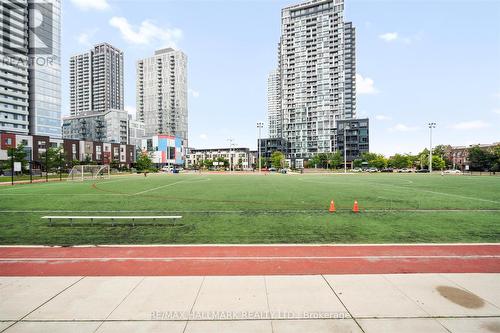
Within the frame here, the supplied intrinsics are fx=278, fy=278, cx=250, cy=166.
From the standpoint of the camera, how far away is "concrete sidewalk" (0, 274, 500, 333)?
4.62 m

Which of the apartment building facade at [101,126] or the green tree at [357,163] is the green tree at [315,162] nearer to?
the green tree at [357,163]

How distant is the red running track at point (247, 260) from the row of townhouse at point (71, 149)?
227 ft

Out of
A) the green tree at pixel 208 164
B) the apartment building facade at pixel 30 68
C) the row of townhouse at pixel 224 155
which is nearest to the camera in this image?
the apartment building facade at pixel 30 68

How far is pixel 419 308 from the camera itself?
5.11 m

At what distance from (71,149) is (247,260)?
11137 cm

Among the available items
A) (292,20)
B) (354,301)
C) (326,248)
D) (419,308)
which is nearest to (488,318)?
(419,308)

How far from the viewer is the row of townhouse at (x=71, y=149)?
7825cm

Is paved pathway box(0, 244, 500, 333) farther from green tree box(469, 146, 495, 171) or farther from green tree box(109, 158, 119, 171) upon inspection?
green tree box(469, 146, 495, 171)

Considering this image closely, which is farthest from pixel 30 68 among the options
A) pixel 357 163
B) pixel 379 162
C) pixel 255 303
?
pixel 379 162

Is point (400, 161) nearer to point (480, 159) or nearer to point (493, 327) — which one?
point (480, 159)

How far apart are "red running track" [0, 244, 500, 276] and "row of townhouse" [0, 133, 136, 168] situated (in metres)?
69.2

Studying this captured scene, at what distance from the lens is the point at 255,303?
5.30 metres

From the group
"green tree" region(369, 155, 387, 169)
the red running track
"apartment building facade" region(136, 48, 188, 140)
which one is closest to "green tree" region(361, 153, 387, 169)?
"green tree" region(369, 155, 387, 169)

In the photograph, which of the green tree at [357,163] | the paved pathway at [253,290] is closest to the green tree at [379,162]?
the green tree at [357,163]
